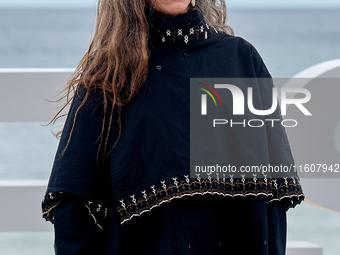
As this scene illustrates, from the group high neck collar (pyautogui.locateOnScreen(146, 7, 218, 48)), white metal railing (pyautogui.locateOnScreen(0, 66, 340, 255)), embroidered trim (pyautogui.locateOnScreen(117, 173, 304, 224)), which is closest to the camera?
embroidered trim (pyautogui.locateOnScreen(117, 173, 304, 224))

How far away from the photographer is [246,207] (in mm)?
1361

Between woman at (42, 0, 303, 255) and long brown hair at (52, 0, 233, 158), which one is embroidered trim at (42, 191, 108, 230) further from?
long brown hair at (52, 0, 233, 158)

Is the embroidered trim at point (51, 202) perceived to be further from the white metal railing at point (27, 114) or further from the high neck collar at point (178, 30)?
the white metal railing at point (27, 114)

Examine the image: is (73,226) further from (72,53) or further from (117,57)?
(72,53)

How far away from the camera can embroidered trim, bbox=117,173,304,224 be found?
52.2 inches

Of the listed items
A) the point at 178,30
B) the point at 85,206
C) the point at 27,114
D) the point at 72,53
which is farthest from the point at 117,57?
the point at 72,53

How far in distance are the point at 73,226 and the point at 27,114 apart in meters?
1.01

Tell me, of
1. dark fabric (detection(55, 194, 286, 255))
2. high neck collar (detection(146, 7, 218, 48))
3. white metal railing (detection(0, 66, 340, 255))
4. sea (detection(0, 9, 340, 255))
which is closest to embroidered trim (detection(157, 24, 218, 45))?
high neck collar (detection(146, 7, 218, 48))

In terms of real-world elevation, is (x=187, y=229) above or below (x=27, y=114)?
below

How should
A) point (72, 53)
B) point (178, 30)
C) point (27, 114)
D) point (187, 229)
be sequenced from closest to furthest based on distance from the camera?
point (187, 229), point (178, 30), point (27, 114), point (72, 53)

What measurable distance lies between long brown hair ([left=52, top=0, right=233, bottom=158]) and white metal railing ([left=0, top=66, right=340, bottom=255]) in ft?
2.57

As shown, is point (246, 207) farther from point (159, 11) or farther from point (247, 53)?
point (159, 11)

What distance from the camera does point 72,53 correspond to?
28391mm

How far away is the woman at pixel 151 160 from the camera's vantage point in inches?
52.6
